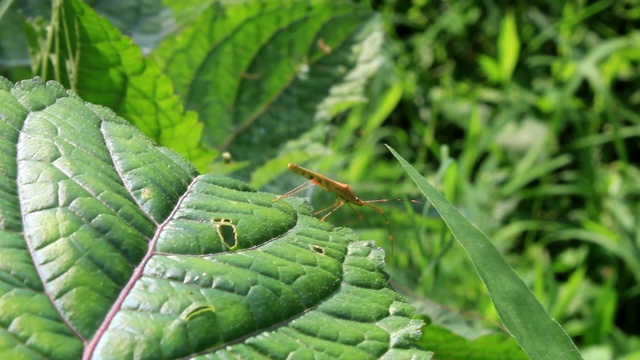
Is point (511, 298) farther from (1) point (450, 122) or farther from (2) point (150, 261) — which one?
(1) point (450, 122)

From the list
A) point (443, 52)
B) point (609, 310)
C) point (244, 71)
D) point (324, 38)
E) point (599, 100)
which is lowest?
point (609, 310)

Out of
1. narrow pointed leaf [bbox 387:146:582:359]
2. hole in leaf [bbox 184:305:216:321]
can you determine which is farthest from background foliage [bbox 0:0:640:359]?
hole in leaf [bbox 184:305:216:321]

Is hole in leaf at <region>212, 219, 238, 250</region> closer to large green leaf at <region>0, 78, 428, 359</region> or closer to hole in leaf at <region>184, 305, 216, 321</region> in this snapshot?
large green leaf at <region>0, 78, 428, 359</region>

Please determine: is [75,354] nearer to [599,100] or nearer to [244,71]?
[244,71]

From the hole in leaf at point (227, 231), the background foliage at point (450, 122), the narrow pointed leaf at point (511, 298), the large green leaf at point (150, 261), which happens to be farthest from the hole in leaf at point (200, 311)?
the background foliage at point (450, 122)

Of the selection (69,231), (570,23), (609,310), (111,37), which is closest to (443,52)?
(570,23)

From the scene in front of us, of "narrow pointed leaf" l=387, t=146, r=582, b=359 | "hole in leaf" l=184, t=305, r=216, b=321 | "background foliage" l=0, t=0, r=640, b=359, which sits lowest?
"hole in leaf" l=184, t=305, r=216, b=321

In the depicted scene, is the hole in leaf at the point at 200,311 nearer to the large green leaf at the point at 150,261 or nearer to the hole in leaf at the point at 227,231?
the large green leaf at the point at 150,261
